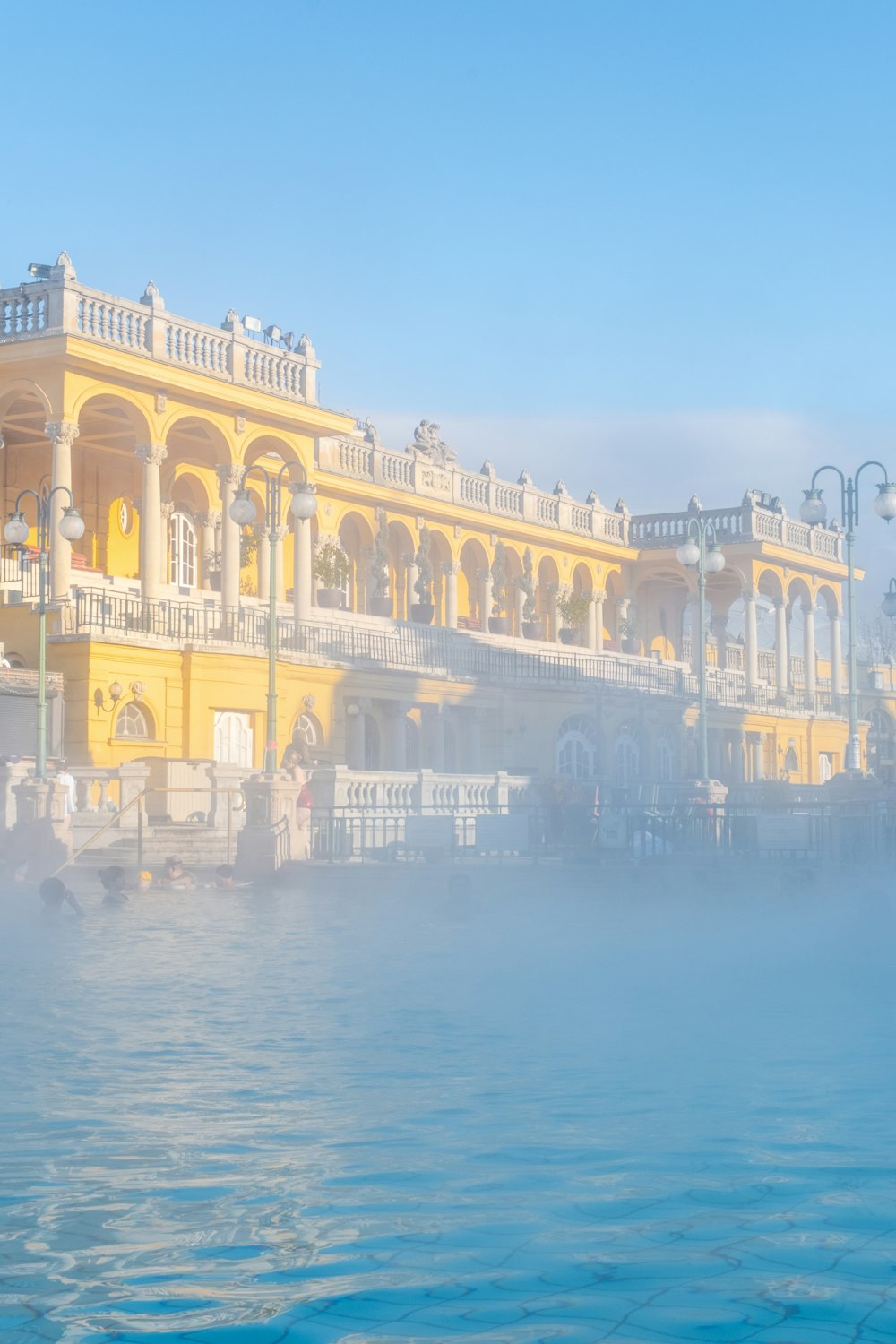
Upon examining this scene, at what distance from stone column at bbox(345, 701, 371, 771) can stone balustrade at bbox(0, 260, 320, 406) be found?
22.7ft

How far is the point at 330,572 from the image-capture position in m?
44.6

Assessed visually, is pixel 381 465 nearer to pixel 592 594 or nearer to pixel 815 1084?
pixel 592 594


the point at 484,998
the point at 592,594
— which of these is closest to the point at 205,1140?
the point at 484,998

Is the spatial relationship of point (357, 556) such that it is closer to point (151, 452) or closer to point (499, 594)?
point (499, 594)

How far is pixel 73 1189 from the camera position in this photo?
6.61m

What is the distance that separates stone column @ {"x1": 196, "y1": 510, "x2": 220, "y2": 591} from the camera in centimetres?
4247

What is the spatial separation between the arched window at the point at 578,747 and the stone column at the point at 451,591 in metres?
6.61

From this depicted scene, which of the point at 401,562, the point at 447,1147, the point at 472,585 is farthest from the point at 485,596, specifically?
the point at 447,1147

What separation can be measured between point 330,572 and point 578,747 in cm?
796

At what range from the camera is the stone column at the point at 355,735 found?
3825cm

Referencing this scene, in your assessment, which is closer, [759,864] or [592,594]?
[759,864]

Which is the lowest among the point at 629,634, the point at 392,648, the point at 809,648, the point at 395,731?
the point at 395,731

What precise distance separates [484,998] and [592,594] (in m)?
45.5

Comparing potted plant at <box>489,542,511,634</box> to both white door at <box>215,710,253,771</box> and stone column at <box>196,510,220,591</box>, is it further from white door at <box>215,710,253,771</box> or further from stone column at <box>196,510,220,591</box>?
white door at <box>215,710,253,771</box>
